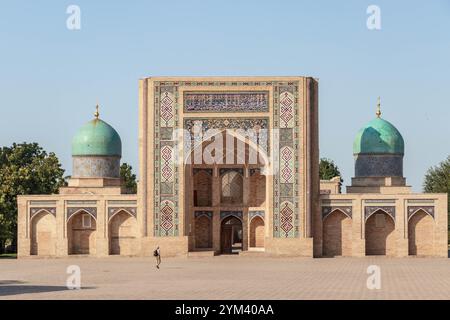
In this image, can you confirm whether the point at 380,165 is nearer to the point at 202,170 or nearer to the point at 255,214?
the point at 255,214

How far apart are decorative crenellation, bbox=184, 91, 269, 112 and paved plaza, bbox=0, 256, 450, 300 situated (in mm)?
5840

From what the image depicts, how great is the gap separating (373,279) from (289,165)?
1541cm

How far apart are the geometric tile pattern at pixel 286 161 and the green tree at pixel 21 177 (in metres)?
13.3

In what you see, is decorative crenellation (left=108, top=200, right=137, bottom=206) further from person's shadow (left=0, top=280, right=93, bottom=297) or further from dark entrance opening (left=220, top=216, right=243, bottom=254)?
person's shadow (left=0, top=280, right=93, bottom=297)

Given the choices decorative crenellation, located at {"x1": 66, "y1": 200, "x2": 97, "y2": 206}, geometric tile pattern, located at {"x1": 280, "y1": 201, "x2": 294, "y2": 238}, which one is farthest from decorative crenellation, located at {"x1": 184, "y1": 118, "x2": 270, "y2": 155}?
decorative crenellation, located at {"x1": 66, "y1": 200, "x2": 97, "y2": 206}

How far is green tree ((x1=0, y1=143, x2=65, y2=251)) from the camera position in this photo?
51969mm

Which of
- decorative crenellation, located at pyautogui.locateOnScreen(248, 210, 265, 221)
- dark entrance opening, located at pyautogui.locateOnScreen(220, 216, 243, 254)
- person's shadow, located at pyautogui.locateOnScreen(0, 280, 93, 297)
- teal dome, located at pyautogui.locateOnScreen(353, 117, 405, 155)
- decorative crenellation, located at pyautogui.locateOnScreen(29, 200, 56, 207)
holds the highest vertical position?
teal dome, located at pyautogui.locateOnScreen(353, 117, 405, 155)

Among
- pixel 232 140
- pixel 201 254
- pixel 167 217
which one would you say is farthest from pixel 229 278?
pixel 232 140

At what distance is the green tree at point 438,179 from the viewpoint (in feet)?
211

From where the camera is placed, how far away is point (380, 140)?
165 ft

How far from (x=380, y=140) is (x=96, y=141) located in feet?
41.3

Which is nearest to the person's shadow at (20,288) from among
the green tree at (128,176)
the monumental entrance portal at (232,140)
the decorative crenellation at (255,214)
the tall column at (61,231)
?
the monumental entrance portal at (232,140)

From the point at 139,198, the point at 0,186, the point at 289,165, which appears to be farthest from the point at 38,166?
the point at 289,165
